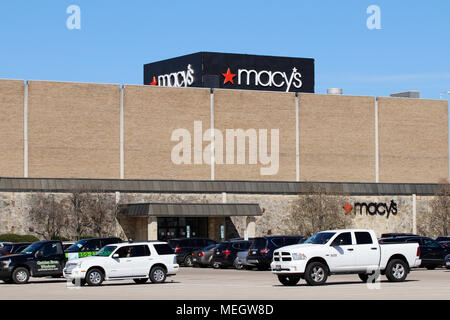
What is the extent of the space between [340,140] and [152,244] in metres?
49.5

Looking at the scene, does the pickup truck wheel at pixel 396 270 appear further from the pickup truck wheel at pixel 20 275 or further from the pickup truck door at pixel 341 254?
the pickup truck wheel at pixel 20 275

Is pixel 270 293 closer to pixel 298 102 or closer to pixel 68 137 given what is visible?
pixel 68 137

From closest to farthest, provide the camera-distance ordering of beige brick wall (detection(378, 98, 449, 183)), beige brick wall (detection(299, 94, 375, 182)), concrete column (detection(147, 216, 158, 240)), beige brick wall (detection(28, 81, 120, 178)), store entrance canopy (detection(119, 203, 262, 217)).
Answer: concrete column (detection(147, 216, 158, 240)) < store entrance canopy (detection(119, 203, 262, 217)) < beige brick wall (detection(28, 81, 120, 178)) < beige brick wall (detection(299, 94, 375, 182)) < beige brick wall (detection(378, 98, 449, 183))

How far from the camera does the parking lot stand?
25531 millimetres

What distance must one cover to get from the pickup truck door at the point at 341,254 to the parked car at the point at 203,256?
63.8 ft

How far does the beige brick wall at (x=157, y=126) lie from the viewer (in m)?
73.8

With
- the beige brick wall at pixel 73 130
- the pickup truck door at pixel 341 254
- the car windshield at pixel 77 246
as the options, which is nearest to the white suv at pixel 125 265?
the car windshield at pixel 77 246

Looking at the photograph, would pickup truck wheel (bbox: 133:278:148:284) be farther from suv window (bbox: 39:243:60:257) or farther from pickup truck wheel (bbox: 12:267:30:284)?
pickup truck wheel (bbox: 12:267:30:284)

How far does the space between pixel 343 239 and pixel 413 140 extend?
180ft

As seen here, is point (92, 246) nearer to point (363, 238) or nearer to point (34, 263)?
point (34, 263)

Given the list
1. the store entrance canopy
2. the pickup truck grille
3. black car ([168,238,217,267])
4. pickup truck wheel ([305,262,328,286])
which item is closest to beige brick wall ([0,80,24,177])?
the store entrance canopy

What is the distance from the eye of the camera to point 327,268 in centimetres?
3055

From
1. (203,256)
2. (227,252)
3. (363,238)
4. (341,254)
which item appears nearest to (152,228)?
(203,256)

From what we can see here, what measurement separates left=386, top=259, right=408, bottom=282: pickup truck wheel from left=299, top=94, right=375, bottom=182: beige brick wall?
47.5m
